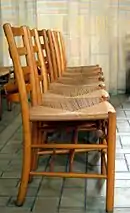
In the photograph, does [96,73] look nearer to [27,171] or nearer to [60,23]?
[27,171]

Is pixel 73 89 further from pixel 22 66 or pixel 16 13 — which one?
pixel 16 13

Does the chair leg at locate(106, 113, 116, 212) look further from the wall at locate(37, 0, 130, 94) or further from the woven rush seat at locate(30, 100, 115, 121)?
the wall at locate(37, 0, 130, 94)

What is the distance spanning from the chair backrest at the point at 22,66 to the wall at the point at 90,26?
3016 millimetres

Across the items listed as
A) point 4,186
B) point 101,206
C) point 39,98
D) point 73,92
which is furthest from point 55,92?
point 101,206

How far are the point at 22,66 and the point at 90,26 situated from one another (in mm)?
3211

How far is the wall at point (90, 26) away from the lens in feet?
15.9

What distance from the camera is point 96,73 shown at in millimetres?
3199

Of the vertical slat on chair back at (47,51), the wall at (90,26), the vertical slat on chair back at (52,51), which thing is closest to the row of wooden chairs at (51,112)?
the vertical slat on chair back at (47,51)

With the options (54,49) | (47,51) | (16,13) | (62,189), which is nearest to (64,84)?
(47,51)

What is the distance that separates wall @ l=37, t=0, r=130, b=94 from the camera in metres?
4.85

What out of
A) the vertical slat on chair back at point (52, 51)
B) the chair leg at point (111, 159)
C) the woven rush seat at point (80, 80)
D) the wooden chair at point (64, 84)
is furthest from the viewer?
the vertical slat on chair back at point (52, 51)

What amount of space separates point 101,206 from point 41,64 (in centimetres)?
105

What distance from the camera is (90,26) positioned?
4.90m

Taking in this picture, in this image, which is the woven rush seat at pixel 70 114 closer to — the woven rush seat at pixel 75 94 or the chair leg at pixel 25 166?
the chair leg at pixel 25 166
